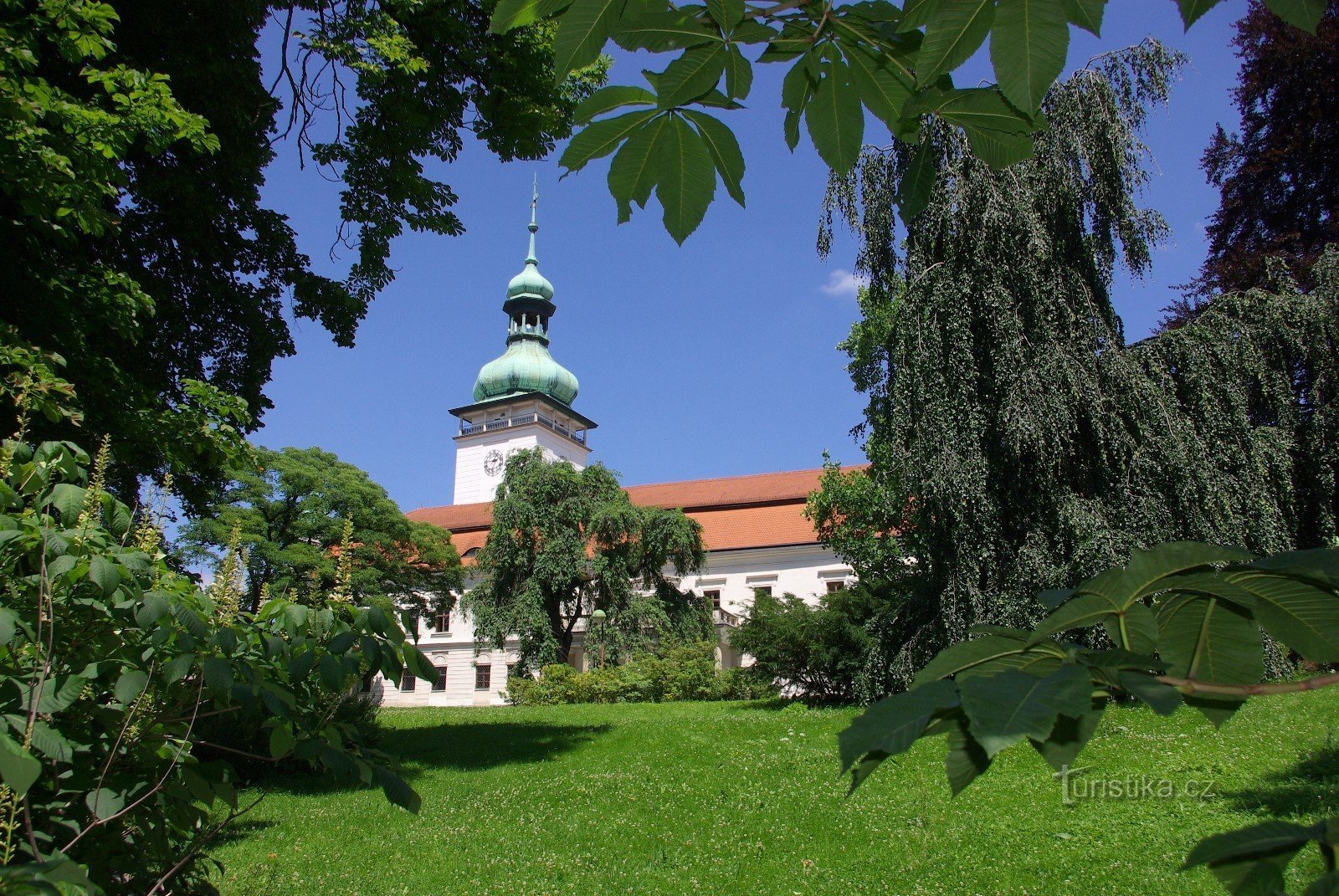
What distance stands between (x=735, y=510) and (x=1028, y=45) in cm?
3746

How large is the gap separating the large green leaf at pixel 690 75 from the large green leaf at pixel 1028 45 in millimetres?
360

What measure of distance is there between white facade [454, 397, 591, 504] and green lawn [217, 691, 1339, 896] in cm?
3797

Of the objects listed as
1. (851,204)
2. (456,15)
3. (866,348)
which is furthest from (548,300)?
(456,15)

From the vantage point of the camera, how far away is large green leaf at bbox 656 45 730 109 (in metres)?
1.06

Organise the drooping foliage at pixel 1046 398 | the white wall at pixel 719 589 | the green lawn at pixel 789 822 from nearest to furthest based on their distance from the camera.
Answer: the green lawn at pixel 789 822 < the drooping foliage at pixel 1046 398 < the white wall at pixel 719 589

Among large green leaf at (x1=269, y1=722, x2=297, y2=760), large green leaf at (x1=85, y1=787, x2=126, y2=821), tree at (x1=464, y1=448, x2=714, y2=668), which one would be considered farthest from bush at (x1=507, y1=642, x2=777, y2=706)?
large green leaf at (x1=85, y1=787, x2=126, y2=821)

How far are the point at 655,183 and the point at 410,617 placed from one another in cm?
150

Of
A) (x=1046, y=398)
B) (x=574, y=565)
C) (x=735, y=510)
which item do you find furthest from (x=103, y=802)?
(x=735, y=510)

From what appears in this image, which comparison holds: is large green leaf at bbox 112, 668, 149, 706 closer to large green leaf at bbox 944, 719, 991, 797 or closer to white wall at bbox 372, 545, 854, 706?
large green leaf at bbox 944, 719, 991, 797

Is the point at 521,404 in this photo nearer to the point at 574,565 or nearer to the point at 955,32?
the point at 574,565

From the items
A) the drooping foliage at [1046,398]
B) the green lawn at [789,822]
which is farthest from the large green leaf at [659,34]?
the drooping foliage at [1046,398]

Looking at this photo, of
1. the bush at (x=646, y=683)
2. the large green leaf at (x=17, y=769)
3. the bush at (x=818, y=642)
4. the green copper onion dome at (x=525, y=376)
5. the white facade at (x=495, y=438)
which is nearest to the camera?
the large green leaf at (x=17, y=769)

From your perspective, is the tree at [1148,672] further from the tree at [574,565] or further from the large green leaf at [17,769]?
the tree at [574,565]

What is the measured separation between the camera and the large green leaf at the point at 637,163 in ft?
3.74
